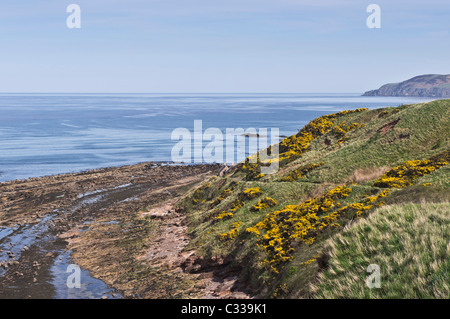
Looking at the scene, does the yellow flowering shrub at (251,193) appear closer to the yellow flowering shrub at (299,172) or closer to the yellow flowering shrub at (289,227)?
the yellow flowering shrub at (299,172)

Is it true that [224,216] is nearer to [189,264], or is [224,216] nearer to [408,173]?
[189,264]

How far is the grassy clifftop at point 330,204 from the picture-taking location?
12141mm

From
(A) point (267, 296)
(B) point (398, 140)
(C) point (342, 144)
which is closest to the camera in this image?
(A) point (267, 296)

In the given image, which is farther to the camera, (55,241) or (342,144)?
(342,144)

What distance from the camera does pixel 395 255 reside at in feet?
36.8

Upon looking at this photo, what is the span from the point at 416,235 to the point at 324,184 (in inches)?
779

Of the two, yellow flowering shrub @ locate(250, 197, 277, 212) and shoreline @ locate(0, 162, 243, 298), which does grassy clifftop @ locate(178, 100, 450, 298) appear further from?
shoreline @ locate(0, 162, 243, 298)

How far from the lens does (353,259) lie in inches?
473

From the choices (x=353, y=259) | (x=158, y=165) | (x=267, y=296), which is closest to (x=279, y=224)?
(x=267, y=296)

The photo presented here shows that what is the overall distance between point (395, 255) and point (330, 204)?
13576 millimetres

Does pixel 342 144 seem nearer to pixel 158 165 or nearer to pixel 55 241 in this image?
pixel 55 241

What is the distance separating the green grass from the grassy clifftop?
1.6 inches
